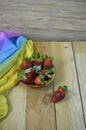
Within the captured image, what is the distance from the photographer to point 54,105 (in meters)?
1.00

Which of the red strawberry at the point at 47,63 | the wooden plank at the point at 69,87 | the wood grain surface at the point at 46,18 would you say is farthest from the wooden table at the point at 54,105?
the wood grain surface at the point at 46,18

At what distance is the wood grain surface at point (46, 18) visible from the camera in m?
1.45

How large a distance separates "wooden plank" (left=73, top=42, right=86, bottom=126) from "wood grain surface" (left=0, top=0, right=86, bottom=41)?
0.12 metres

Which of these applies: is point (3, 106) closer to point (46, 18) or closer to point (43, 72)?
point (43, 72)

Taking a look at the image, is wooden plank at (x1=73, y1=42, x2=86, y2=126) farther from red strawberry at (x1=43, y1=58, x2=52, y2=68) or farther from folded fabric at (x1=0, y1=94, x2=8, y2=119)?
folded fabric at (x1=0, y1=94, x2=8, y2=119)

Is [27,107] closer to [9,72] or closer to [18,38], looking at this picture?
[9,72]

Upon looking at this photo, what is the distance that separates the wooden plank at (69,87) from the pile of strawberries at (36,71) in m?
0.09

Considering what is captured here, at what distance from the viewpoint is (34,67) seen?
1.02 metres

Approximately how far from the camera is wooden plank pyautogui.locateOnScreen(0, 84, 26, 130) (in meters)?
0.92

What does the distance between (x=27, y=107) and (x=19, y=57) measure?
299 mm

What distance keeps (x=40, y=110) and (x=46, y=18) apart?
32.1 inches

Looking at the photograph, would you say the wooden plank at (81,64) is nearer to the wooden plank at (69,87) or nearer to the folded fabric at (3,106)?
the wooden plank at (69,87)

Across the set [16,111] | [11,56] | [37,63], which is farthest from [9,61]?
[16,111]

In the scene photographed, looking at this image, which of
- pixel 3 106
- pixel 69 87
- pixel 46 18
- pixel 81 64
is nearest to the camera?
pixel 3 106
